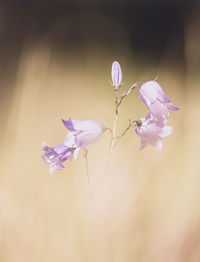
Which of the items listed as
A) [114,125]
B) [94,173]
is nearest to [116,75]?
[114,125]

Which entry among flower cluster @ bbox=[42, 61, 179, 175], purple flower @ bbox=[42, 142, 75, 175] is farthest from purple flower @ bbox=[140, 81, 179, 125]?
purple flower @ bbox=[42, 142, 75, 175]

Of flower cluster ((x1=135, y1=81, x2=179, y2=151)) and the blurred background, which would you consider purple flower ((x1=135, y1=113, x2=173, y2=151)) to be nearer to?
flower cluster ((x1=135, y1=81, x2=179, y2=151))

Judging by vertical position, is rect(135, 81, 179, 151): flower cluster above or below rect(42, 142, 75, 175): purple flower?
above

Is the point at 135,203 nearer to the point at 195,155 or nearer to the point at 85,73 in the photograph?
the point at 195,155

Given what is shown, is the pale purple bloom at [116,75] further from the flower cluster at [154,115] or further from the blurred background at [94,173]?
the blurred background at [94,173]

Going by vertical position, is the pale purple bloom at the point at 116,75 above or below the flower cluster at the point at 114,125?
above

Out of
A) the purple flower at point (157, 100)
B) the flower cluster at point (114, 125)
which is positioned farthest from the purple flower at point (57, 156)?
the purple flower at point (157, 100)

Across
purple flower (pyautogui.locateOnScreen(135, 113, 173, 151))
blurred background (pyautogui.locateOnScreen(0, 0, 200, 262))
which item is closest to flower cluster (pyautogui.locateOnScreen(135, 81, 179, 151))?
purple flower (pyautogui.locateOnScreen(135, 113, 173, 151))
